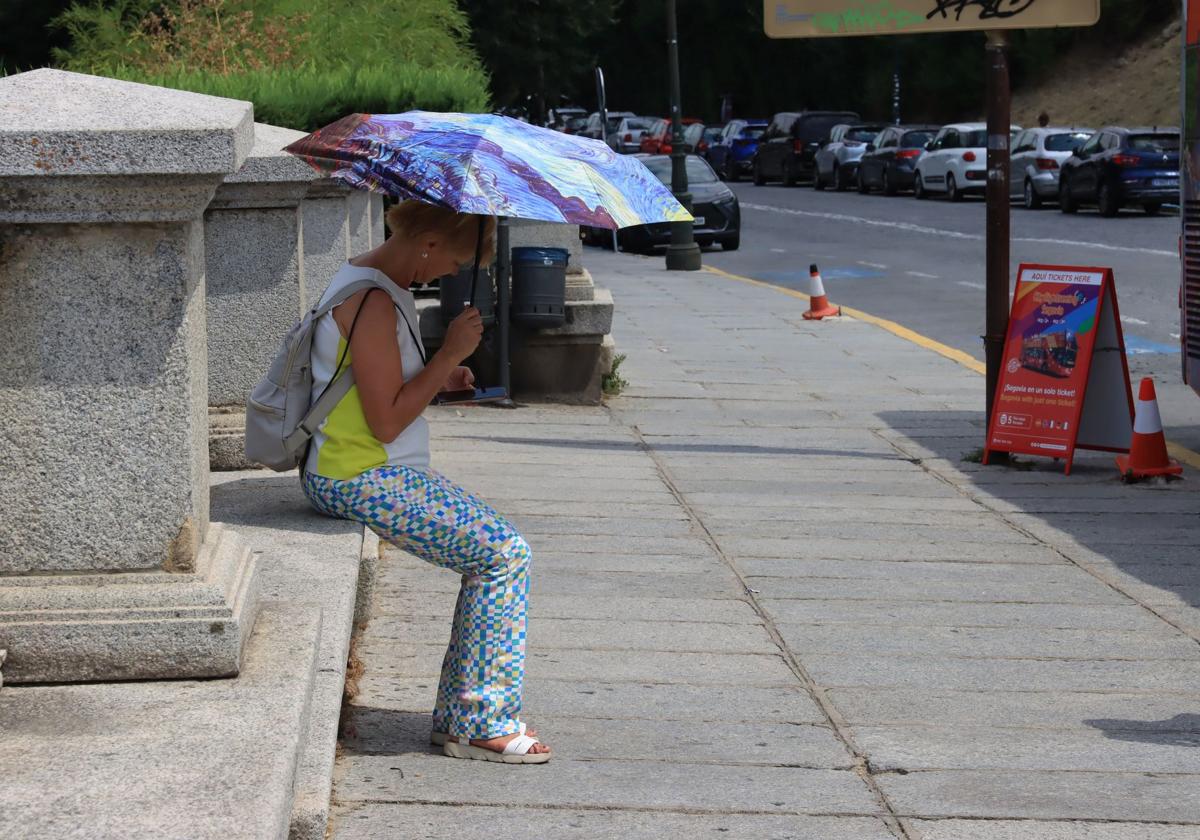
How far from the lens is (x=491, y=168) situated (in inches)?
178

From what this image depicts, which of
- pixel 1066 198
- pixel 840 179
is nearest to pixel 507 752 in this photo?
pixel 1066 198

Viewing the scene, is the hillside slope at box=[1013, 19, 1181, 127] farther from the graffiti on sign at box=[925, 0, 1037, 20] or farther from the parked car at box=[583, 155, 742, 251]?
the graffiti on sign at box=[925, 0, 1037, 20]

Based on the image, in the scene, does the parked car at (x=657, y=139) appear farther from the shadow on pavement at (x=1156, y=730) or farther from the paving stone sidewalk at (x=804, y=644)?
the shadow on pavement at (x=1156, y=730)

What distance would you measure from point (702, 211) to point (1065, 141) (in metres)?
11.0

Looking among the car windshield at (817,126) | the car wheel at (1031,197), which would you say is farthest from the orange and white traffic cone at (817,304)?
the car windshield at (817,126)

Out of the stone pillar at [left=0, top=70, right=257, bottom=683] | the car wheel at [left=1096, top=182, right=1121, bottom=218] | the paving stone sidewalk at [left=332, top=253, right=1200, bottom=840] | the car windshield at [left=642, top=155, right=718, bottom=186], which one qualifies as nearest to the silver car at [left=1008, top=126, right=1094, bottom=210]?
the car wheel at [left=1096, top=182, right=1121, bottom=218]

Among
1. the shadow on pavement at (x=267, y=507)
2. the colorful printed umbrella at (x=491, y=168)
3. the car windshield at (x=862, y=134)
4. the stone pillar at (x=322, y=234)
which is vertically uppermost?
the car windshield at (x=862, y=134)

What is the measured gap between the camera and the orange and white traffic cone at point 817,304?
677 inches

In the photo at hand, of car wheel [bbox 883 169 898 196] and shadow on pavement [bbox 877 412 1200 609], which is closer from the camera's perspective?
shadow on pavement [bbox 877 412 1200 609]

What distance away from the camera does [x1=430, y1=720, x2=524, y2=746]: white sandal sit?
15.1ft

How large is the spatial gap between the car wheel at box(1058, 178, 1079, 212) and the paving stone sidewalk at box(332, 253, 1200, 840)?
2287cm

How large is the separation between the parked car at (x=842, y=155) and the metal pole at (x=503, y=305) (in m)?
35.0

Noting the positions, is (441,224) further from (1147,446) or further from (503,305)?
(503,305)

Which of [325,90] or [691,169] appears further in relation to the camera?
[691,169]
